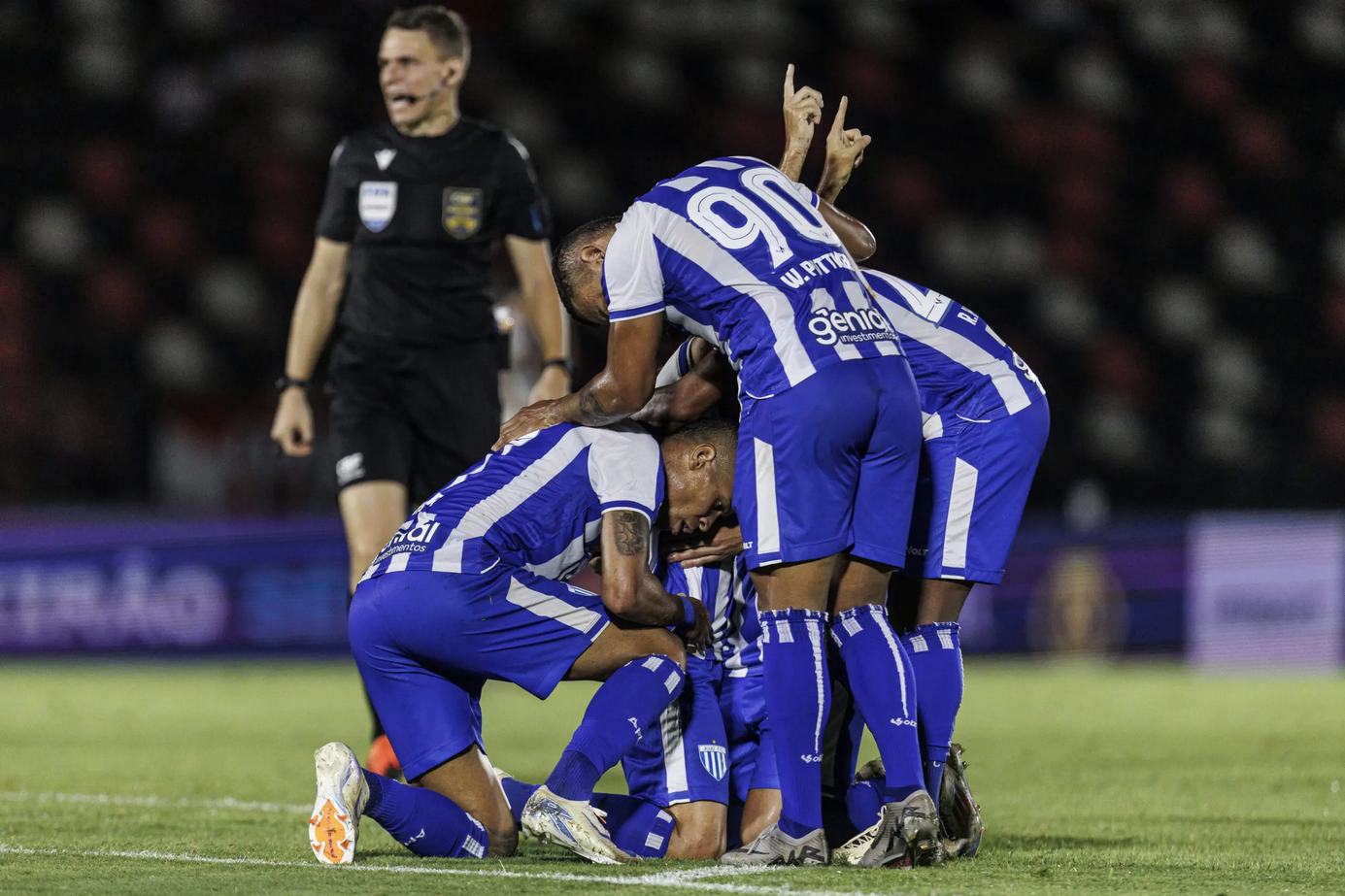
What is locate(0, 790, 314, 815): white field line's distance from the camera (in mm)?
4797

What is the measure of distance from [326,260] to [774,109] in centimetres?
1172

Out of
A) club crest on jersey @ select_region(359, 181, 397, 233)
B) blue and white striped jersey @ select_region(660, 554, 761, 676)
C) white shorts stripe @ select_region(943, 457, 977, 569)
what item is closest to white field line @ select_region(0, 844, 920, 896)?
blue and white striped jersey @ select_region(660, 554, 761, 676)

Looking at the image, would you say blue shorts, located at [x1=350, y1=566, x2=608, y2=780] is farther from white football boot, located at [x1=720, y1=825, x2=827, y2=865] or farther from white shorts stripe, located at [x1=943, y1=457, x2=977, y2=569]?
white shorts stripe, located at [x1=943, y1=457, x2=977, y2=569]

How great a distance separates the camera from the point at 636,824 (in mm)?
3787

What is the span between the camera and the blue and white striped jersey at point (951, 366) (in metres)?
4.01

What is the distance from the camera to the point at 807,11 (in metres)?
17.8

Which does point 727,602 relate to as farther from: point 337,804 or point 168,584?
point 168,584

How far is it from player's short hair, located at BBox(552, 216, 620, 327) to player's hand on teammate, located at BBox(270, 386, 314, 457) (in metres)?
1.93

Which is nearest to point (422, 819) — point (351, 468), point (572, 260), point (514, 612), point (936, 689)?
point (514, 612)

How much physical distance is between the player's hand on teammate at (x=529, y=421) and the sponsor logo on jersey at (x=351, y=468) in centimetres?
149

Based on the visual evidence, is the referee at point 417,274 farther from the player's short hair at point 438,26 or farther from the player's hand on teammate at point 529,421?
the player's hand on teammate at point 529,421

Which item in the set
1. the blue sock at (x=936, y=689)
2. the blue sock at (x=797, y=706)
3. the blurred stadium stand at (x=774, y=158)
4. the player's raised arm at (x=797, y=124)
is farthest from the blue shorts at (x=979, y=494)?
the blurred stadium stand at (x=774, y=158)

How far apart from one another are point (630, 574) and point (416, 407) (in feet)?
6.93

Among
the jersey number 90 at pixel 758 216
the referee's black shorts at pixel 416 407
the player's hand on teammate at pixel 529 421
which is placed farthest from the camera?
the referee's black shorts at pixel 416 407
